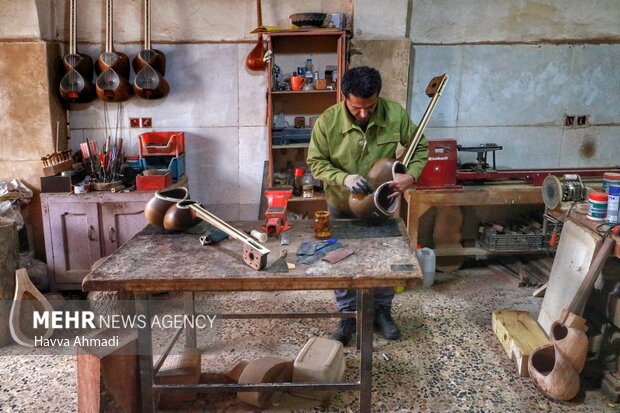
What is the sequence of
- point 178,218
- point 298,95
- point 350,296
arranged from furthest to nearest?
point 298,95 < point 350,296 < point 178,218

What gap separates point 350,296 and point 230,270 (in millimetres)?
1330

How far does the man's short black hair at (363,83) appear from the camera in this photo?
2.73 meters

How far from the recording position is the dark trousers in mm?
3199

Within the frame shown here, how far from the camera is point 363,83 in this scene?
8.95 ft

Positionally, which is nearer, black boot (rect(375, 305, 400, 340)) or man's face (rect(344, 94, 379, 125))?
man's face (rect(344, 94, 379, 125))

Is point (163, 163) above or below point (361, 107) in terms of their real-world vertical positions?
below

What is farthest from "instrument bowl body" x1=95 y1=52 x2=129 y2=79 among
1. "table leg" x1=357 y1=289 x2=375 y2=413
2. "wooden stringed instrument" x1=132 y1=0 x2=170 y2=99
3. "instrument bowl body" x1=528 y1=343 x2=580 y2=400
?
"instrument bowl body" x1=528 y1=343 x2=580 y2=400

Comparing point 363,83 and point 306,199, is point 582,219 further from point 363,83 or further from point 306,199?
point 306,199

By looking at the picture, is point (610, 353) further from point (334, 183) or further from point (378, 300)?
point (334, 183)

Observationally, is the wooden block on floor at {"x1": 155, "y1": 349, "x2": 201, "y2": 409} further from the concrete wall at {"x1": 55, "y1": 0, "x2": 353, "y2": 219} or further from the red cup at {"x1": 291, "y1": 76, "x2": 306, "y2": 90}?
the red cup at {"x1": 291, "y1": 76, "x2": 306, "y2": 90}

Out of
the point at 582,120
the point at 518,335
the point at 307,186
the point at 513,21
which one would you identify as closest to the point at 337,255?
the point at 518,335

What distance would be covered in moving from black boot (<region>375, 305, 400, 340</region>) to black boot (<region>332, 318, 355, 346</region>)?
0.62ft

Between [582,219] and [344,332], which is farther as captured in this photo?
[344,332]

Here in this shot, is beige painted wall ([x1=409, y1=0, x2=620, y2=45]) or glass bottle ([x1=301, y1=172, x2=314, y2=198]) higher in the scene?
beige painted wall ([x1=409, y1=0, x2=620, y2=45])
